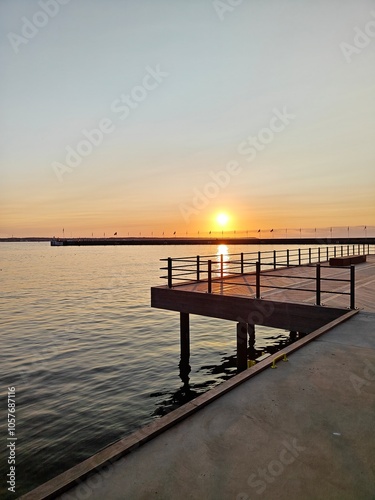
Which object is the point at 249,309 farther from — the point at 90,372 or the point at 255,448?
the point at 255,448

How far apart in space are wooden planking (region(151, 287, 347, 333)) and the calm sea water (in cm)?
287

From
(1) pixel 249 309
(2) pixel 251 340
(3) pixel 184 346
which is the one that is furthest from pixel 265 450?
(2) pixel 251 340

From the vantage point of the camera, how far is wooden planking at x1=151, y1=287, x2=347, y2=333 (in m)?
9.23

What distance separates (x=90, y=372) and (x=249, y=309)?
22.9ft

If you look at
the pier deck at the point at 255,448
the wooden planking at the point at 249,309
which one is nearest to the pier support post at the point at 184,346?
the wooden planking at the point at 249,309

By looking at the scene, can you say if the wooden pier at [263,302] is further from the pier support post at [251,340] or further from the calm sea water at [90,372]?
the pier support post at [251,340]

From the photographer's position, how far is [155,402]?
10.8 metres

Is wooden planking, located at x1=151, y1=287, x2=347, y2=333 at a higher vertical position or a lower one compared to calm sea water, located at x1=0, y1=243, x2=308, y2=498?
higher

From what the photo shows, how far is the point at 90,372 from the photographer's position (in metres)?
13.1

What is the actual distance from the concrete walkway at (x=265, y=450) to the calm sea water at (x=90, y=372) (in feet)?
A: 17.6

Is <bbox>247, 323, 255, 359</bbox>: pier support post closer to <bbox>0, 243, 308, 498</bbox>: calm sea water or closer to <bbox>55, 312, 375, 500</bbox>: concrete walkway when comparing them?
<bbox>0, 243, 308, 498</bbox>: calm sea water

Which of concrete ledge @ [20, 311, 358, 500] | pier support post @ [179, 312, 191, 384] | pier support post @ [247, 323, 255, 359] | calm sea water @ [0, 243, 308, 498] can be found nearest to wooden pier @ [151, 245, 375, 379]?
pier support post @ [179, 312, 191, 384]

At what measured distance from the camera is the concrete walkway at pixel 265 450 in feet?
9.61

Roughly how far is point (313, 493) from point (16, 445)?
817 centimetres
